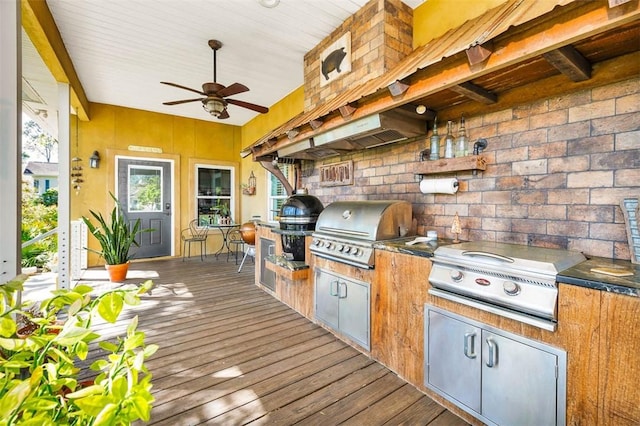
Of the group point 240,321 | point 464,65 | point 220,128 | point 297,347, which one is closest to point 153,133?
point 220,128

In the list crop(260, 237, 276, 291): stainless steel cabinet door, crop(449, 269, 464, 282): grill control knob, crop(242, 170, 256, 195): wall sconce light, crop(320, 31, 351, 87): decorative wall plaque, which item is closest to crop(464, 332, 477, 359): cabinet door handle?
crop(449, 269, 464, 282): grill control knob

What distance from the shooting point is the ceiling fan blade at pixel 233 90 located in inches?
130

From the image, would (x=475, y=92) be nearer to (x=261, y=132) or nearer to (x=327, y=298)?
(x=327, y=298)

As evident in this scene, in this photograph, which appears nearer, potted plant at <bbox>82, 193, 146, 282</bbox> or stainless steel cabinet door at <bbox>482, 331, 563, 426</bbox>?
stainless steel cabinet door at <bbox>482, 331, 563, 426</bbox>

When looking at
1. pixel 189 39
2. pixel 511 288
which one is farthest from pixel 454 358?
pixel 189 39

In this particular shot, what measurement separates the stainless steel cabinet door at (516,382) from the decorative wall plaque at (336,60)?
2.78 m

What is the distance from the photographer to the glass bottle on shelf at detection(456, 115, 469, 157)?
229cm

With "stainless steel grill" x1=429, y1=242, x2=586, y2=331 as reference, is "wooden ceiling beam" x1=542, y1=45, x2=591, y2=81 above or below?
above

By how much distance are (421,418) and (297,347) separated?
1.10m

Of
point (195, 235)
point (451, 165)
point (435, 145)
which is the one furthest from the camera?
point (195, 235)

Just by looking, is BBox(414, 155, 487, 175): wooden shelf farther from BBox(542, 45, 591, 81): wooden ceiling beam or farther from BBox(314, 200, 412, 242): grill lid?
BBox(542, 45, 591, 81): wooden ceiling beam

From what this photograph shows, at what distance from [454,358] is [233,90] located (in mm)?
3298

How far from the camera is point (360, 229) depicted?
7.93ft

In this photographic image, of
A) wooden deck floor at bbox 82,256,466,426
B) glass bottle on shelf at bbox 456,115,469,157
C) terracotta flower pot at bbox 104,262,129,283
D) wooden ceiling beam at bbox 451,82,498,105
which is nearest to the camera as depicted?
wooden deck floor at bbox 82,256,466,426
